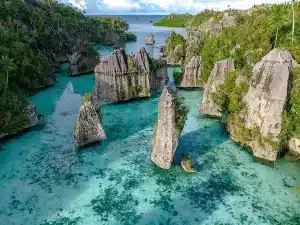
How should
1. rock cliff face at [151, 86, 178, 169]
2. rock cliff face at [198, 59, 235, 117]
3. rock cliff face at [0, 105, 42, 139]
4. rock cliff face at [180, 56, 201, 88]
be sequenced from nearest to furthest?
rock cliff face at [151, 86, 178, 169], rock cliff face at [0, 105, 42, 139], rock cliff face at [198, 59, 235, 117], rock cliff face at [180, 56, 201, 88]

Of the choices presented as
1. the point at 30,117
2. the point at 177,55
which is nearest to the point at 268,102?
the point at 30,117

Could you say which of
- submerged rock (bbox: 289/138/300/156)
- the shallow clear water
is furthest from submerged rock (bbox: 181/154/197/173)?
submerged rock (bbox: 289/138/300/156)

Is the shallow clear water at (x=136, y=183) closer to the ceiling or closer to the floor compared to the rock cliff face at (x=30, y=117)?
closer to the floor

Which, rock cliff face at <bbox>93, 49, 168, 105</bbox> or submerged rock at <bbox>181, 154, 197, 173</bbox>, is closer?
submerged rock at <bbox>181, 154, 197, 173</bbox>

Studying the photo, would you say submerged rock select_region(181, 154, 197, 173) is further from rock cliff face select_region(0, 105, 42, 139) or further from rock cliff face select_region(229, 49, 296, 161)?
rock cliff face select_region(0, 105, 42, 139)

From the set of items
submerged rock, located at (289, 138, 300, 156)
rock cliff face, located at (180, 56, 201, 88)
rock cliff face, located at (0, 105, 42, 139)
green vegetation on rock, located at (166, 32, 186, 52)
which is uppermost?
green vegetation on rock, located at (166, 32, 186, 52)

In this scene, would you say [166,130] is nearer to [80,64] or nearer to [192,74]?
[192,74]

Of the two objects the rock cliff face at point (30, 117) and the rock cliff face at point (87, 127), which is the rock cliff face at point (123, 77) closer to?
the rock cliff face at point (30, 117)

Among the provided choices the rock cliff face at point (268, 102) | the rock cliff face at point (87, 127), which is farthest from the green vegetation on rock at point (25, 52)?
the rock cliff face at point (268, 102)

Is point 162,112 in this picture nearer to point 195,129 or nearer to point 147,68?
point 195,129
